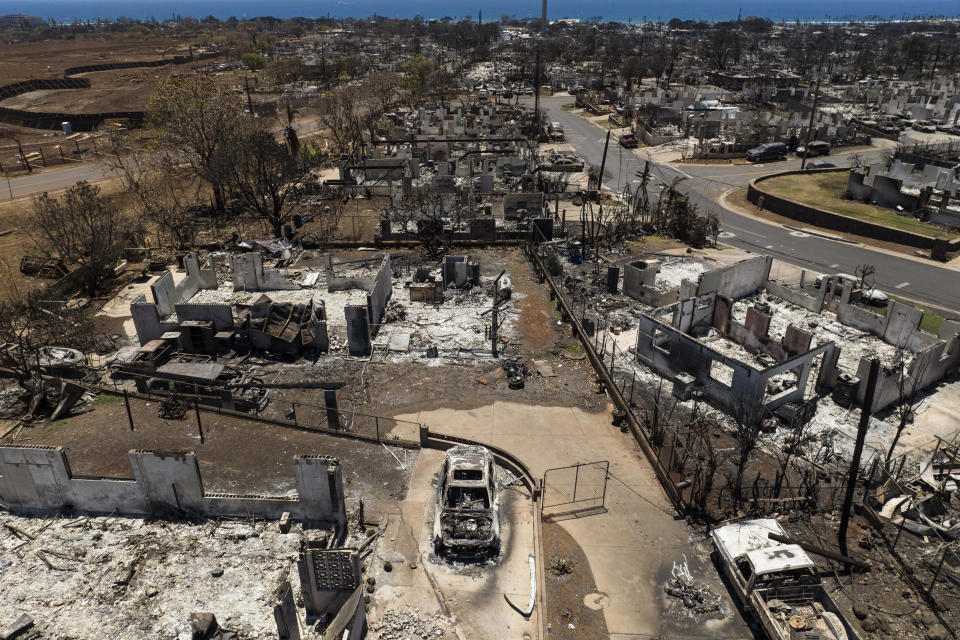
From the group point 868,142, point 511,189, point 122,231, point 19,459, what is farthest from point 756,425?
point 868,142

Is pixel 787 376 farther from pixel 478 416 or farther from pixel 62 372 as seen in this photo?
pixel 62 372

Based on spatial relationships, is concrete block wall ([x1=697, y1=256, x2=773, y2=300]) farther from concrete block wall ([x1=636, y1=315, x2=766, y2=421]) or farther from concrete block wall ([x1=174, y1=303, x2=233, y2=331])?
concrete block wall ([x1=174, y1=303, x2=233, y2=331])

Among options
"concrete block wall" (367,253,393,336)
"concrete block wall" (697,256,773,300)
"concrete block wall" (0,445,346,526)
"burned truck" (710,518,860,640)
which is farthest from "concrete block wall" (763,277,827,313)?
"concrete block wall" (0,445,346,526)

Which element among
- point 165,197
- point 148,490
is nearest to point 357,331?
point 148,490

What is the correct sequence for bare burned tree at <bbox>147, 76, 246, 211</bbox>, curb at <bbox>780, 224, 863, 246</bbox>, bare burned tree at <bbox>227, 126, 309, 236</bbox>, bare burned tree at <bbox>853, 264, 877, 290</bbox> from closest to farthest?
bare burned tree at <bbox>853, 264, 877, 290</bbox> → curb at <bbox>780, 224, 863, 246</bbox> → bare burned tree at <bbox>227, 126, 309, 236</bbox> → bare burned tree at <bbox>147, 76, 246, 211</bbox>

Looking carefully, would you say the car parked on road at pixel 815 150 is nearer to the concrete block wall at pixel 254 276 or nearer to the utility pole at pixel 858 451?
the utility pole at pixel 858 451

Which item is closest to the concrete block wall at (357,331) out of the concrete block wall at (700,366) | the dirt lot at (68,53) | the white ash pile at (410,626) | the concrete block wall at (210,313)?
the concrete block wall at (210,313)

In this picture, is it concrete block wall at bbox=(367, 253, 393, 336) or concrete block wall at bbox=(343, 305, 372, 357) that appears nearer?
concrete block wall at bbox=(343, 305, 372, 357)

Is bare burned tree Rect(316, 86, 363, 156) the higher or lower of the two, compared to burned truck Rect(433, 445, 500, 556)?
higher

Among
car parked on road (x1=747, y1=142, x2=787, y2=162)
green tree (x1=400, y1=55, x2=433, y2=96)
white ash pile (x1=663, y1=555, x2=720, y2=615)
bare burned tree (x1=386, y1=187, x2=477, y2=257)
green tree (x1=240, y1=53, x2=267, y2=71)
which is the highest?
green tree (x1=240, y1=53, x2=267, y2=71)
